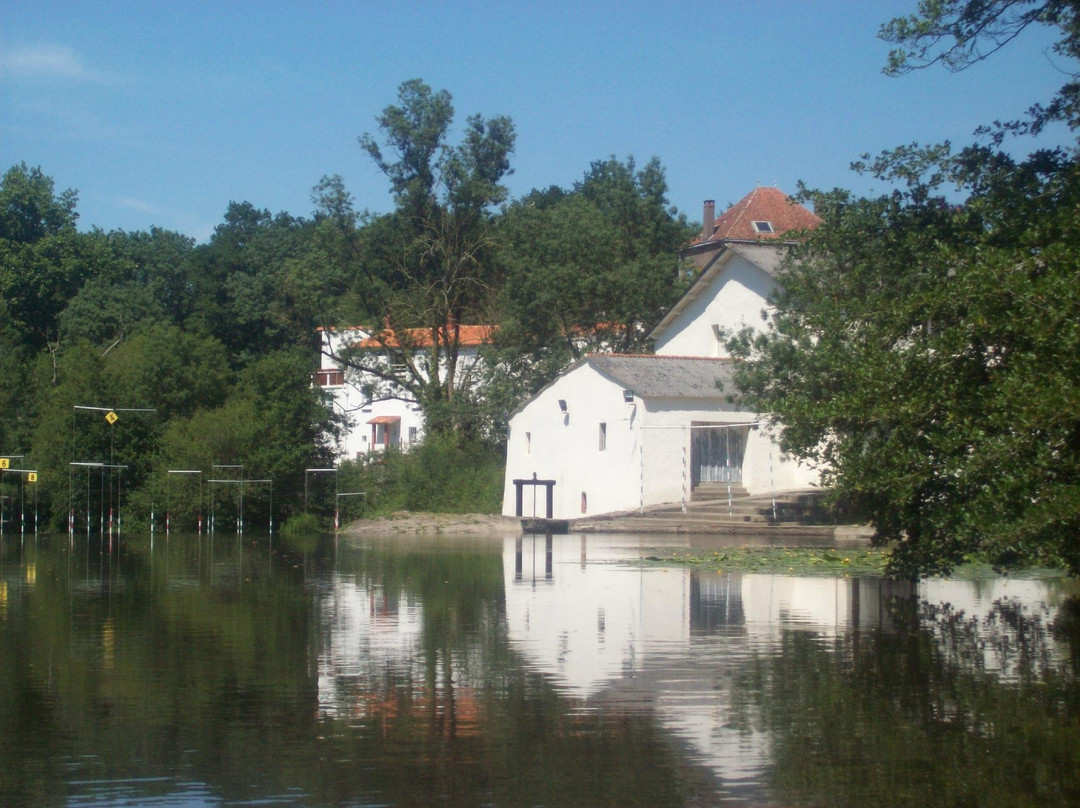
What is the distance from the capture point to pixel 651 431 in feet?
127

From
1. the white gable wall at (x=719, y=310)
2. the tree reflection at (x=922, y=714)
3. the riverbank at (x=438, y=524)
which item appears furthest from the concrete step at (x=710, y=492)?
the tree reflection at (x=922, y=714)

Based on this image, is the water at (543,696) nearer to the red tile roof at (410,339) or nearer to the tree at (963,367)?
the tree at (963,367)

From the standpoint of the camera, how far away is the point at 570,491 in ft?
135

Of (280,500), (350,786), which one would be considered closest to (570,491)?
(280,500)

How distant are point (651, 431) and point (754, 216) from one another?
1156 inches

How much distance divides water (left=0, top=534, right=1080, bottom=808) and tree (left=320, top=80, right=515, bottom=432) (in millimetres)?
30328

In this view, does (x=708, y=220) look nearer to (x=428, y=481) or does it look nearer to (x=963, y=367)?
(x=428, y=481)

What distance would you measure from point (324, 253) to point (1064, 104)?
40359 mm

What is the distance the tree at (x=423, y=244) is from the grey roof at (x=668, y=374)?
9446mm

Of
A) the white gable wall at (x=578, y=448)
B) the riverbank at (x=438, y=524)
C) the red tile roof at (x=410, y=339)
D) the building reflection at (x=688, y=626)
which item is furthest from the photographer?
the red tile roof at (x=410, y=339)

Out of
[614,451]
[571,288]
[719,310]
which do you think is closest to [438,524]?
[614,451]

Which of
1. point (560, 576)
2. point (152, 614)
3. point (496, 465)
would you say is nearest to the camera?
point (152, 614)

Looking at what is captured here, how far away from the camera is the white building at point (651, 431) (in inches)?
1519

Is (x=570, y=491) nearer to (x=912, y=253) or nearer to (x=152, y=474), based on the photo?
(x=152, y=474)
